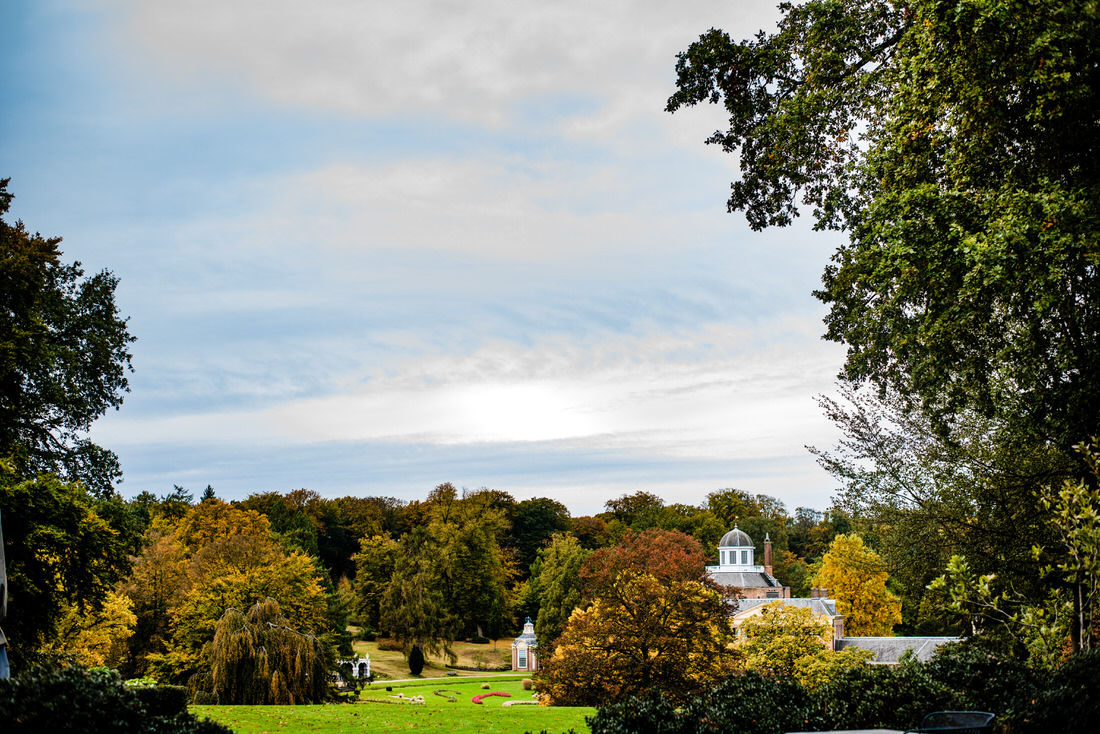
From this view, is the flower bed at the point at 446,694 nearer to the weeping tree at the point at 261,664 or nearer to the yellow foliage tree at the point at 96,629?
the weeping tree at the point at 261,664

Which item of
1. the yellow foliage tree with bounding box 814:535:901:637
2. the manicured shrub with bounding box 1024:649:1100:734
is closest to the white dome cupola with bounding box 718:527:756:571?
the yellow foliage tree with bounding box 814:535:901:637

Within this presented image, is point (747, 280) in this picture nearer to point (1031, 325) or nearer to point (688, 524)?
point (1031, 325)

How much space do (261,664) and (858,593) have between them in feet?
115

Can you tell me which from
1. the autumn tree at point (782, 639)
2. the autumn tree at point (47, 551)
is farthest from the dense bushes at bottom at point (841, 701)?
the autumn tree at point (47, 551)

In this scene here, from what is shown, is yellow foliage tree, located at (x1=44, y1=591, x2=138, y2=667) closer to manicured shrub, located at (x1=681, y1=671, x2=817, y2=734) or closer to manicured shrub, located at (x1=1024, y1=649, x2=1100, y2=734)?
manicured shrub, located at (x1=681, y1=671, x2=817, y2=734)

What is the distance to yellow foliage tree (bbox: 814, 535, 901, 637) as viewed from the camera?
1700 inches

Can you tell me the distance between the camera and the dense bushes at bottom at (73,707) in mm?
5496

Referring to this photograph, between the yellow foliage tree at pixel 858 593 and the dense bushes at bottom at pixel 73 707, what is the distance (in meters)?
42.7

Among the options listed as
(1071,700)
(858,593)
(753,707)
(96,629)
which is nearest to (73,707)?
(1071,700)

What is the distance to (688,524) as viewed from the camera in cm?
6519

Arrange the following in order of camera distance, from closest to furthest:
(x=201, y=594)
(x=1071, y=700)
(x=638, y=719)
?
(x=1071, y=700)
(x=638, y=719)
(x=201, y=594)

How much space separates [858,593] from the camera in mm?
43344

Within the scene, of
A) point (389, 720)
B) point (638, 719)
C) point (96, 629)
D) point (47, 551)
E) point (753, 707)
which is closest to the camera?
point (638, 719)

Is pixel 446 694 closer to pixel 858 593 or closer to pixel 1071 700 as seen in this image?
pixel 858 593
